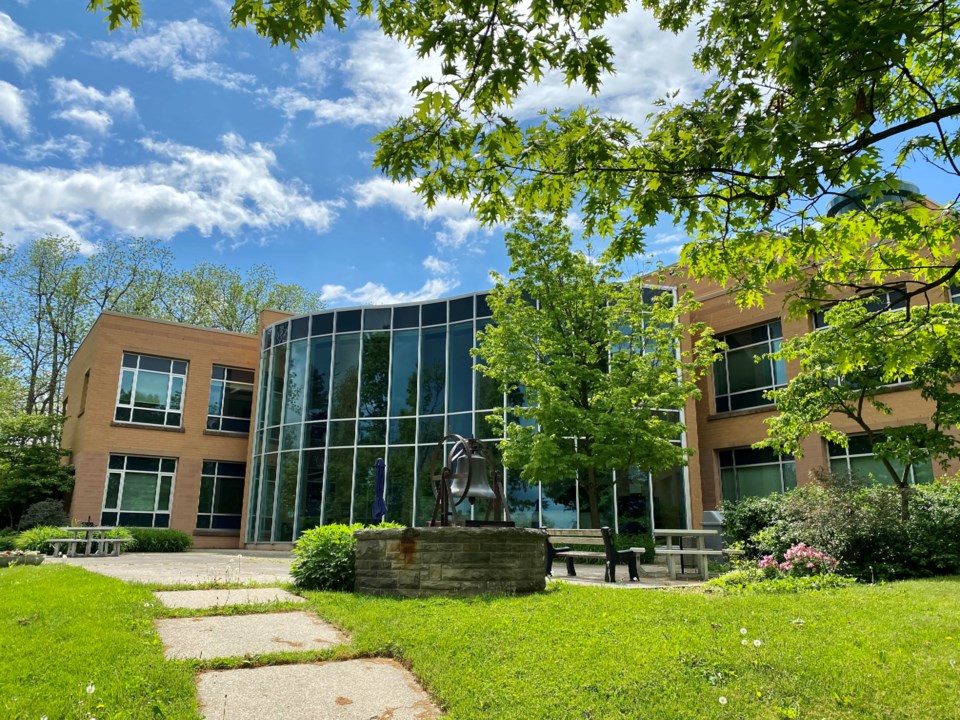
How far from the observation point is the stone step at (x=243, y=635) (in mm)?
5508

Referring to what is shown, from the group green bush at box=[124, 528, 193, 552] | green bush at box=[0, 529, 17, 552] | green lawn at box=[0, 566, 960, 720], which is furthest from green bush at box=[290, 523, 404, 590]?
green bush at box=[124, 528, 193, 552]

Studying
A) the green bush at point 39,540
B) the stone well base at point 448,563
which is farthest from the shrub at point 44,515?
the stone well base at point 448,563

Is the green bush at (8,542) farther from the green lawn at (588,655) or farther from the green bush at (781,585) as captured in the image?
the green bush at (781,585)

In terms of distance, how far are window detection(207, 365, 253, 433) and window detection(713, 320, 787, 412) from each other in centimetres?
1863

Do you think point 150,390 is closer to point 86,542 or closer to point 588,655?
point 86,542

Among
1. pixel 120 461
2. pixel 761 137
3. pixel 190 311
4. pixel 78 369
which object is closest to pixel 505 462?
pixel 761 137

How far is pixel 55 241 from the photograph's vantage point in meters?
35.9

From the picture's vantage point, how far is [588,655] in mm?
5125

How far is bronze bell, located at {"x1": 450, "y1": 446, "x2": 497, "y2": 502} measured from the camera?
960 centimetres

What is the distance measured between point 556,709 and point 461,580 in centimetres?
442

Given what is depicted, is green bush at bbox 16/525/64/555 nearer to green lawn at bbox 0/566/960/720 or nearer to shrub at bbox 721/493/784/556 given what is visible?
green lawn at bbox 0/566/960/720

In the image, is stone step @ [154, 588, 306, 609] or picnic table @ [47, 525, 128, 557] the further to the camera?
picnic table @ [47, 525, 128, 557]

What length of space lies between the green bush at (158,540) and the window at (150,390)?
547 centimetres

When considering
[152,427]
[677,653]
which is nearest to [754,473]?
[677,653]
